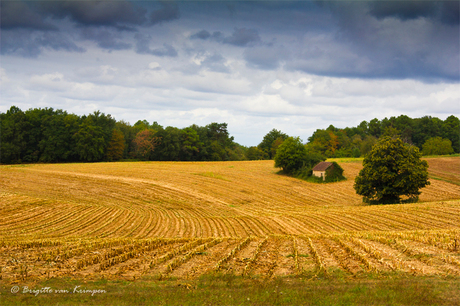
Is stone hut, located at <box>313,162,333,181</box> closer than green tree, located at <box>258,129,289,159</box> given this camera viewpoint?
Yes

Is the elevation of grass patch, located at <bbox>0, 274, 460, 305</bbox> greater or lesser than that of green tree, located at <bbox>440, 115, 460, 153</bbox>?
lesser

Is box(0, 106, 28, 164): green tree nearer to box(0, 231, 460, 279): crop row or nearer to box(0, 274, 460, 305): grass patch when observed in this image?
box(0, 231, 460, 279): crop row

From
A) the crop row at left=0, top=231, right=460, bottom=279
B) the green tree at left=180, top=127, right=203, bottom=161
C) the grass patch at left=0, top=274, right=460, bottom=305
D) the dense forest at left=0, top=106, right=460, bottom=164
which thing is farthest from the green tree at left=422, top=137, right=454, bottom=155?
the grass patch at left=0, top=274, right=460, bottom=305

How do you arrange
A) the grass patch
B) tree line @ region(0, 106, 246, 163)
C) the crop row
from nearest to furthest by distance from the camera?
the grass patch, the crop row, tree line @ region(0, 106, 246, 163)

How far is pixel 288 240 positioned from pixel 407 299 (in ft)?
31.8

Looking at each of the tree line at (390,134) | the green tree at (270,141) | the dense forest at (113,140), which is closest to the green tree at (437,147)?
the dense forest at (113,140)

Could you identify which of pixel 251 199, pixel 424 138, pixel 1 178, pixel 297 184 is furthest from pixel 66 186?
pixel 424 138

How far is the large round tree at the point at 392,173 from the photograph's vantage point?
106 feet

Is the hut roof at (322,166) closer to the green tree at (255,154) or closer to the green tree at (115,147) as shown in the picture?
the green tree at (115,147)

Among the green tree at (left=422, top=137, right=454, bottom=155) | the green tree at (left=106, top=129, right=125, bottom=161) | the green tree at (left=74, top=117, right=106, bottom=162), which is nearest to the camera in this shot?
the green tree at (left=74, top=117, right=106, bottom=162)

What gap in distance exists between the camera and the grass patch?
816 centimetres

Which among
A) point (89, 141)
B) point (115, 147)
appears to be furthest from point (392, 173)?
point (115, 147)

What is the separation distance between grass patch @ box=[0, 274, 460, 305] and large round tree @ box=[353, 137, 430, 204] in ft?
83.8

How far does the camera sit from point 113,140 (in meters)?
86.0
